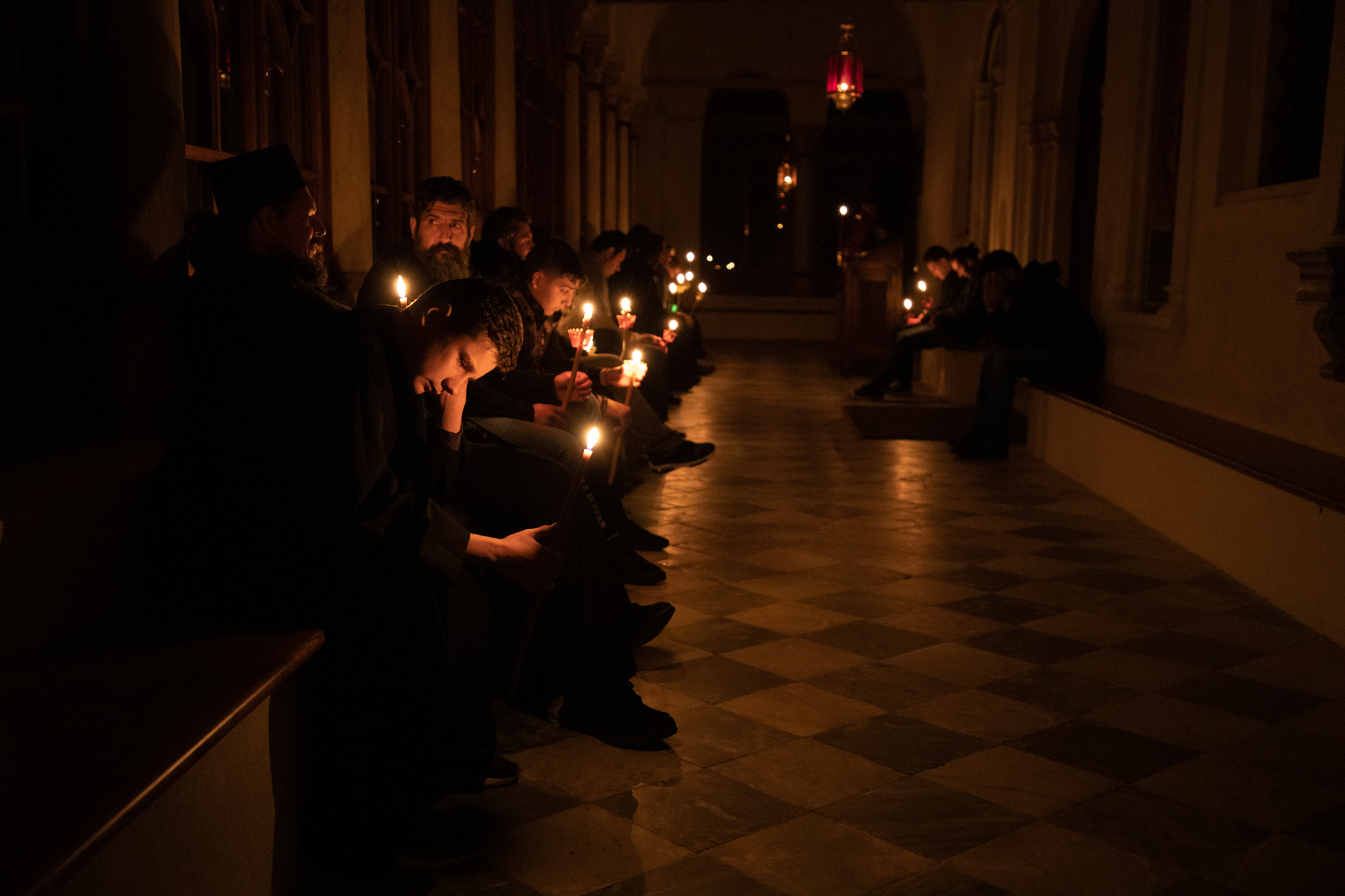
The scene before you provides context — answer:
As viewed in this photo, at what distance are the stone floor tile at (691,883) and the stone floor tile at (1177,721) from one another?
1.34 meters

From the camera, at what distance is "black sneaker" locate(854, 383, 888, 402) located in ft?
36.2

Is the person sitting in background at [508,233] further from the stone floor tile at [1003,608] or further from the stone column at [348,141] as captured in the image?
the stone floor tile at [1003,608]

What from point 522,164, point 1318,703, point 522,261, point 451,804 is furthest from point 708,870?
point 522,164

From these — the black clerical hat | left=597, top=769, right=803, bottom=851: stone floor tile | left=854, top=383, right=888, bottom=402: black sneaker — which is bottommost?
left=597, top=769, right=803, bottom=851: stone floor tile

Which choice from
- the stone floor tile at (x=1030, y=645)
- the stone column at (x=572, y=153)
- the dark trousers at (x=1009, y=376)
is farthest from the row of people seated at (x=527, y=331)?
the stone column at (x=572, y=153)

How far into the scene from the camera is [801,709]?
3291mm

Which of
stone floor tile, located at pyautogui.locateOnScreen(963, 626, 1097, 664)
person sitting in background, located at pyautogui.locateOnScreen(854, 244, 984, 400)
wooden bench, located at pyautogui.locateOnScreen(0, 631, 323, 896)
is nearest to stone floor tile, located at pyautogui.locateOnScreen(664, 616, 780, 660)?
stone floor tile, located at pyautogui.locateOnScreen(963, 626, 1097, 664)

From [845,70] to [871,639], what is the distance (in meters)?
9.48

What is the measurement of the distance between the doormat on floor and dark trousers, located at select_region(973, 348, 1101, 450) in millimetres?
627

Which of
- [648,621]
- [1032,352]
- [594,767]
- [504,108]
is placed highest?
[504,108]

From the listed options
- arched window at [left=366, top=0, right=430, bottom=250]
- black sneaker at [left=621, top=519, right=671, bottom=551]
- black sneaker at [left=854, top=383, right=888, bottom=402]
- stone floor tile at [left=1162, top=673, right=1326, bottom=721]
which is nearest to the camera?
stone floor tile at [left=1162, top=673, right=1326, bottom=721]

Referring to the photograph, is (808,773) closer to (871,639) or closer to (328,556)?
(871,639)

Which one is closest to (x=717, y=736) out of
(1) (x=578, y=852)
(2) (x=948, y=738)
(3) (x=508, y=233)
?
(2) (x=948, y=738)

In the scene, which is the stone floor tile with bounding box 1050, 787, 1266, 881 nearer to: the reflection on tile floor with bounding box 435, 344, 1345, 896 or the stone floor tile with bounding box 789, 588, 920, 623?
the reflection on tile floor with bounding box 435, 344, 1345, 896
